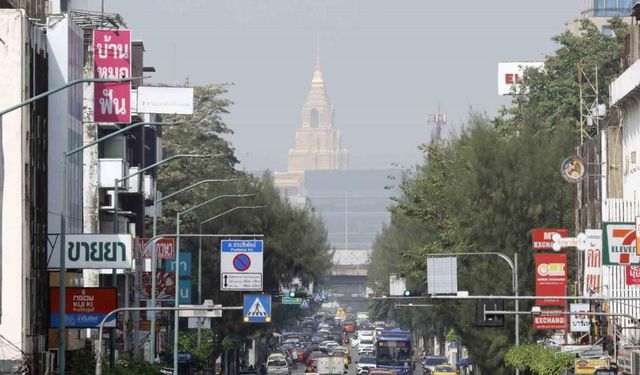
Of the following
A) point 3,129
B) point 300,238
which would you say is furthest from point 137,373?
point 300,238

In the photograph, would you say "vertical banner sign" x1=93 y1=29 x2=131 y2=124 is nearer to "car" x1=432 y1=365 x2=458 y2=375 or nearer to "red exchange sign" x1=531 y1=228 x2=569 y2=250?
"red exchange sign" x1=531 y1=228 x2=569 y2=250

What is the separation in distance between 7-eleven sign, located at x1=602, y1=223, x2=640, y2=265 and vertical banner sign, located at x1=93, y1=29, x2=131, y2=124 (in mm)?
30956

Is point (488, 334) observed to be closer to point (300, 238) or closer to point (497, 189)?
point (497, 189)

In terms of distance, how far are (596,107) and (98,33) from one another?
30.9 metres

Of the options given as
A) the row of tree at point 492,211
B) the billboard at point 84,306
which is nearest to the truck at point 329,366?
the row of tree at point 492,211

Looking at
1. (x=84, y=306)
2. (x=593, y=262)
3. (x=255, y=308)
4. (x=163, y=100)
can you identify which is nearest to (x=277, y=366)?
(x=163, y=100)

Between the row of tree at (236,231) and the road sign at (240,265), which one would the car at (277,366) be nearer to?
the row of tree at (236,231)

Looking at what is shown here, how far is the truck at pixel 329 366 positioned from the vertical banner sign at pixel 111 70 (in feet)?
147

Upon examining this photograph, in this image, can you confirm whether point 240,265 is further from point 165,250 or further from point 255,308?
point 165,250

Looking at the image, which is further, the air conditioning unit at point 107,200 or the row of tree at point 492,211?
the row of tree at point 492,211

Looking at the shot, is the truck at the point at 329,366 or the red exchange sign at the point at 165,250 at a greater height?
the red exchange sign at the point at 165,250

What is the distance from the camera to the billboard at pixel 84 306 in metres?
66.6

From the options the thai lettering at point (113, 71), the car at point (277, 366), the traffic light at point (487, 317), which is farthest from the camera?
the car at point (277, 366)

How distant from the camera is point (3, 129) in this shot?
2625 inches
